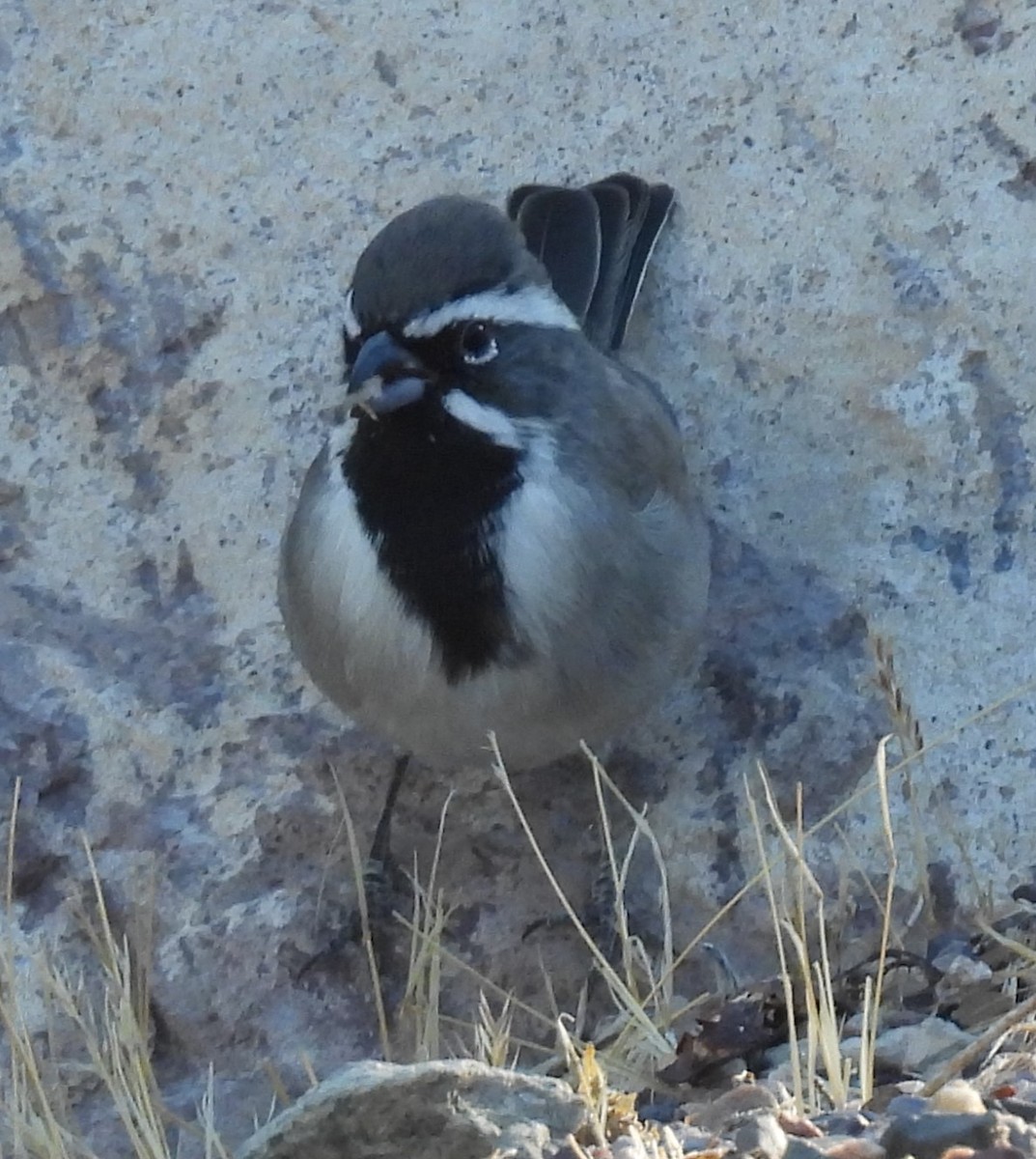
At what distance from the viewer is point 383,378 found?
3061 mm

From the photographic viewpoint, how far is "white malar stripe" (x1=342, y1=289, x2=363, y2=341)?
3.15 m

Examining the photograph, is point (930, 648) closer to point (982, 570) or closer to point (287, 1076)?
point (982, 570)

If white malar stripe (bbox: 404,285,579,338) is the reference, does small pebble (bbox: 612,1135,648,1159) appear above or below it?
below

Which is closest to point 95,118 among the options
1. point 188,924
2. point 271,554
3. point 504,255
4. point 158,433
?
point 158,433

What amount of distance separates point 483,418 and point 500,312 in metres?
0.21

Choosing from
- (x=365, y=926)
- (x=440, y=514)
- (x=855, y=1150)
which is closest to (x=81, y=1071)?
(x=365, y=926)

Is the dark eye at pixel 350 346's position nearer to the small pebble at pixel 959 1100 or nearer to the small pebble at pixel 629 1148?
the small pebble at pixel 629 1148

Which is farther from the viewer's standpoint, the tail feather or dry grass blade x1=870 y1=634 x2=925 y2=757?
the tail feather

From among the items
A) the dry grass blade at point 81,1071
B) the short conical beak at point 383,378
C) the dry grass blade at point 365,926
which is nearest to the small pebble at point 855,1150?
the dry grass blade at point 81,1071

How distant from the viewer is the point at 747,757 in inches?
152

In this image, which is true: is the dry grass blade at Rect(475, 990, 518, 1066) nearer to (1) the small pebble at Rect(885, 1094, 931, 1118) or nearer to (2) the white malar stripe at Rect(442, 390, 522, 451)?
(1) the small pebble at Rect(885, 1094, 931, 1118)

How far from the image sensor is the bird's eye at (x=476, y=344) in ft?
10.4

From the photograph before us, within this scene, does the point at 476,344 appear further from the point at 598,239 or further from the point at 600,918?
the point at 600,918

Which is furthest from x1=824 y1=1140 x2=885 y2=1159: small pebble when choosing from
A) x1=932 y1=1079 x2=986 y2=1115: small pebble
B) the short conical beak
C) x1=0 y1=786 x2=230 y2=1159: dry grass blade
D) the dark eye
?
the dark eye
